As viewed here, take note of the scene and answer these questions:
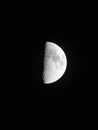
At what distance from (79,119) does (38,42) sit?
1.84 metres

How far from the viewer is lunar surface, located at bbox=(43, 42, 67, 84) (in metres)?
5.67

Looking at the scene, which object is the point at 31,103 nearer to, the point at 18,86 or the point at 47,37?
the point at 18,86

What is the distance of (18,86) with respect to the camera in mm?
6004

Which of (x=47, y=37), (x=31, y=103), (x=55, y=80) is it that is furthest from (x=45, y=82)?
(x=47, y=37)

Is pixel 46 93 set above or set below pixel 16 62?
below

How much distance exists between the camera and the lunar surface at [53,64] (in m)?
5.67

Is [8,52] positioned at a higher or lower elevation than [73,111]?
higher

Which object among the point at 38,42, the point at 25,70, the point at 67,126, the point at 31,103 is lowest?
the point at 67,126

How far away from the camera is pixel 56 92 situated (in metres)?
6.00

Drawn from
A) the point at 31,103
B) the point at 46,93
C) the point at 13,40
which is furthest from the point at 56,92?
the point at 13,40

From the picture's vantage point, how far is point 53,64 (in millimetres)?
5699

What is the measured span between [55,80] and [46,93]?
1.22 ft

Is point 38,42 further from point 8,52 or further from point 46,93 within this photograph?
point 46,93

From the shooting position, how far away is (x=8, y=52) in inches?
240
